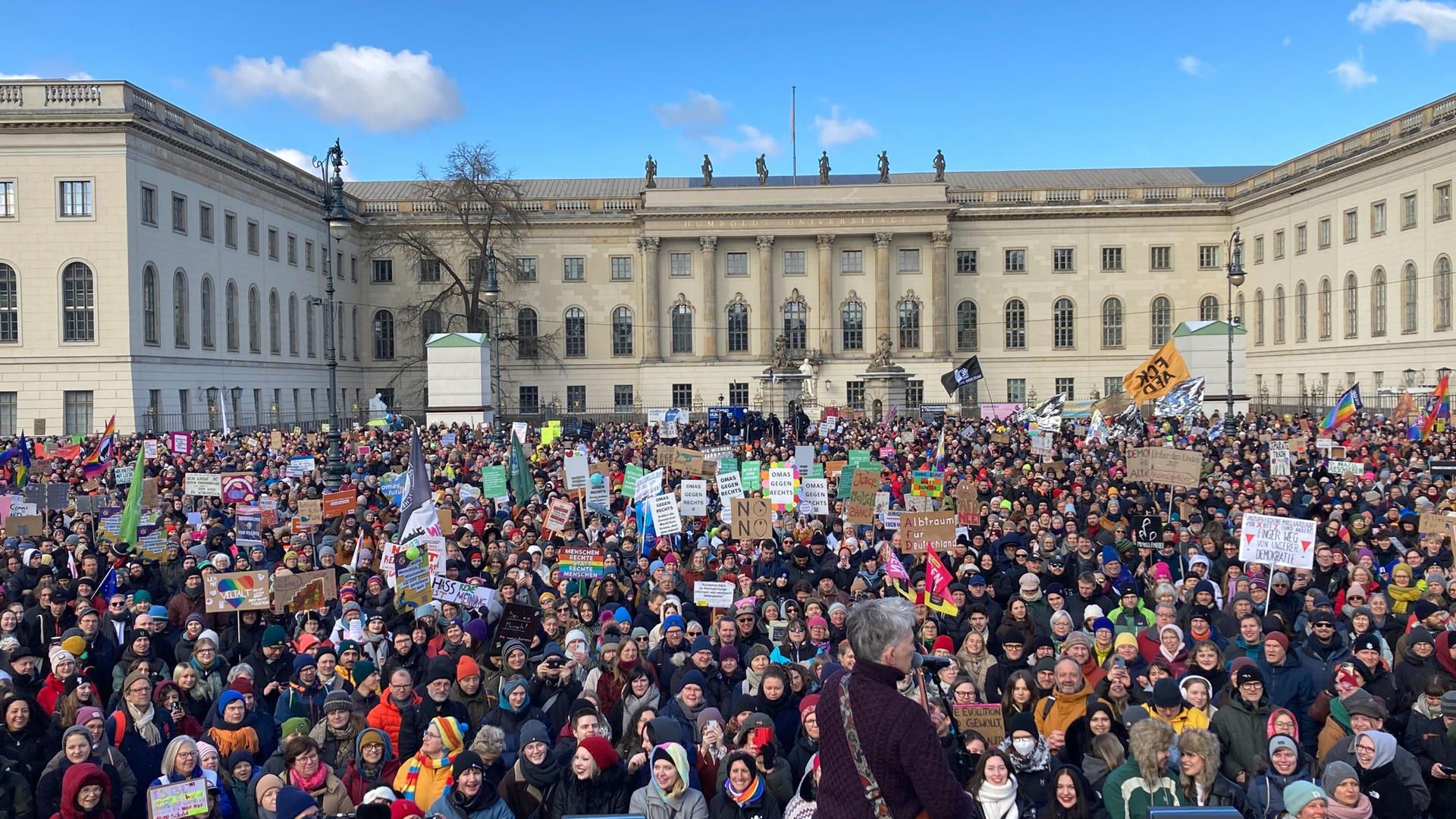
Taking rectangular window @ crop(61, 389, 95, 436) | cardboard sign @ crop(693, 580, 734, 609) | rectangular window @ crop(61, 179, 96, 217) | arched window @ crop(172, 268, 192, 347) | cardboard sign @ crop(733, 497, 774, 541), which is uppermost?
rectangular window @ crop(61, 179, 96, 217)

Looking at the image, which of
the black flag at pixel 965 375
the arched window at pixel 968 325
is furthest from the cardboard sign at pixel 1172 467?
the arched window at pixel 968 325

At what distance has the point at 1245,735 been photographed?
25.9ft

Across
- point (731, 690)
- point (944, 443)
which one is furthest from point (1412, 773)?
point (944, 443)

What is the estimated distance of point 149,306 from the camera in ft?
150

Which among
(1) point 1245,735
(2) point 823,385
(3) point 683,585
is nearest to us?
(1) point 1245,735

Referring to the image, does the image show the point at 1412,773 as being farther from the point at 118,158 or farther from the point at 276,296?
the point at 276,296

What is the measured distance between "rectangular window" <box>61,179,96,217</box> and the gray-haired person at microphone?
149ft

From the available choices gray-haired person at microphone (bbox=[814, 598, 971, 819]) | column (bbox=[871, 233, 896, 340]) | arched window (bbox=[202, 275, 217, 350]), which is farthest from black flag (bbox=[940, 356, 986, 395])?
gray-haired person at microphone (bbox=[814, 598, 971, 819])

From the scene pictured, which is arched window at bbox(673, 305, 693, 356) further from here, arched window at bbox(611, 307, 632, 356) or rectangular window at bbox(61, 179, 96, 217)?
rectangular window at bbox(61, 179, 96, 217)

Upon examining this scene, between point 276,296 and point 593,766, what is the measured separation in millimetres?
54209

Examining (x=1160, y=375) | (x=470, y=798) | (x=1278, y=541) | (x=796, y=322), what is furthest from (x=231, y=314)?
(x=470, y=798)

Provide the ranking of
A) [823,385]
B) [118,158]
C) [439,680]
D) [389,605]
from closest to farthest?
1. [439,680]
2. [389,605]
3. [118,158]
4. [823,385]

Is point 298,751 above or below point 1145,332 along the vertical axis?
below

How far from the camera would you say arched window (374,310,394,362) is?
70500 millimetres
